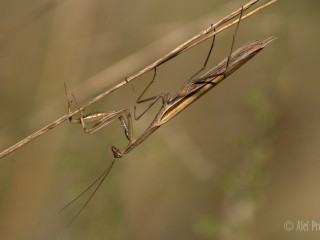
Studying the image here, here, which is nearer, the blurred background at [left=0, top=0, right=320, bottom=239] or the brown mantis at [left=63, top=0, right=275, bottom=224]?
the brown mantis at [left=63, top=0, right=275, bottom=224]

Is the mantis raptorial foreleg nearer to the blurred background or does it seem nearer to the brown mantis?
the brown mantis

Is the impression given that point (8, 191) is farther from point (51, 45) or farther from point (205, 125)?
point (205, 125)

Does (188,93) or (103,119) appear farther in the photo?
(188,93)

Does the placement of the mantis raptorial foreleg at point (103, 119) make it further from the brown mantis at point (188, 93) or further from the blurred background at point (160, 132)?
the blurred background at point (160, 132)

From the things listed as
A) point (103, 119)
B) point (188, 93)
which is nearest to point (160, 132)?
point (188, 93)

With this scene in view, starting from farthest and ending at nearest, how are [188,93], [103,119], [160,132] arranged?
[160,132] < [188,93] < [103,119]

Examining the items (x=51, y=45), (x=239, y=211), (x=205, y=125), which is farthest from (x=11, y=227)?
(x=205, y=125)

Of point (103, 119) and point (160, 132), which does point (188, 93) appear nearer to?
point (103, 119)

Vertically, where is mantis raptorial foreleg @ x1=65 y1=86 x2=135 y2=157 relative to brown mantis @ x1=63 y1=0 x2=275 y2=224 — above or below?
above

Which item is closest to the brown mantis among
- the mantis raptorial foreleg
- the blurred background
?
the mantis raptorial foreleg
